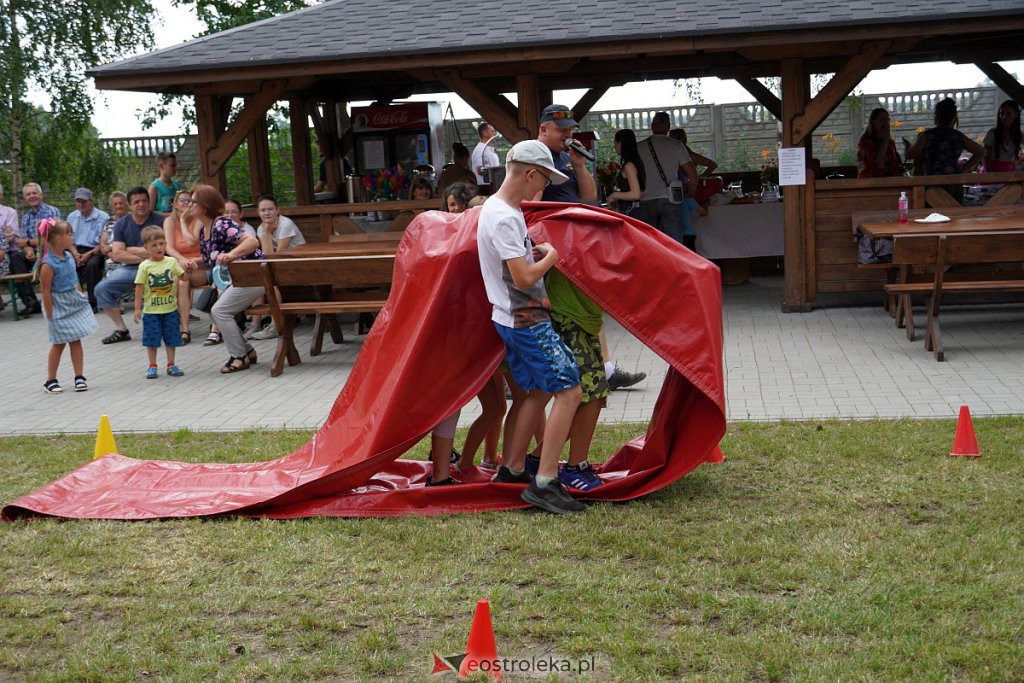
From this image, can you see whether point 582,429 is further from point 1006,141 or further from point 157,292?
point 1006,141

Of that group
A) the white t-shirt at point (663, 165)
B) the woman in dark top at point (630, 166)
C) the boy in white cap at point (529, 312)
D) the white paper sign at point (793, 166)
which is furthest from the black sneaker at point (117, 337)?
the boy in white cap at point (529, 312)

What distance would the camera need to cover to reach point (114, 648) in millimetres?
4102

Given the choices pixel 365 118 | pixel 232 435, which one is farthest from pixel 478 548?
pixel 365 118

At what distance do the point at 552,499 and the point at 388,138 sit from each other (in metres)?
13.0

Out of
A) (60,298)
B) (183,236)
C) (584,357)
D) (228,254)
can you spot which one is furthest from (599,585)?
(183,236)

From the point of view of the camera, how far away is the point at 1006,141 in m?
13.6

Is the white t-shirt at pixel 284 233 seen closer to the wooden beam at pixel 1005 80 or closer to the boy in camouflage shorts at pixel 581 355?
the boy in camouflage shorts at pixel 581 355

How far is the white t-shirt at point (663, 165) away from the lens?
1296 centimetres

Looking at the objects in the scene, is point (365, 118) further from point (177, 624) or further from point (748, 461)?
point (177, 624)

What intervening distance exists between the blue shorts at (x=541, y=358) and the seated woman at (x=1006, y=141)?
9830 millimetres

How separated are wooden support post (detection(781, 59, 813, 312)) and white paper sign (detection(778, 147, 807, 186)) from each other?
14cm

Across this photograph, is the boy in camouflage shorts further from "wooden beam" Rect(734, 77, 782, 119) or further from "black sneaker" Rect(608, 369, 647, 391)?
"wooden beam" Rect(734, 77, 782, 119)

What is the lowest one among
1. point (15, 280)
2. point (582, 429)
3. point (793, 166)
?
point (582, 429)

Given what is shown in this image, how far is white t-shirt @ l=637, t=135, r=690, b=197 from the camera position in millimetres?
12961
